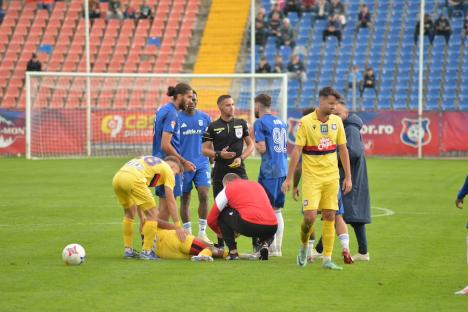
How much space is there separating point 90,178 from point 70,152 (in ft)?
26.4

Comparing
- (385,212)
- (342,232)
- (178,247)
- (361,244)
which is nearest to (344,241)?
(342,232)

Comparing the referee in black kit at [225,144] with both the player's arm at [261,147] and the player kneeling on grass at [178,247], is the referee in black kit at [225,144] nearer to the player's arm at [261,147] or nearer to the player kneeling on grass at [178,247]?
the player's arm at [261,147]

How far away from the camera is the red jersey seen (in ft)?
43.0

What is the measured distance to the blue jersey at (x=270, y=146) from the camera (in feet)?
46.0

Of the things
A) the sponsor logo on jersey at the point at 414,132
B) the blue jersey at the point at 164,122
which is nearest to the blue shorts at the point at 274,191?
the blue jersey at the point at 164,122

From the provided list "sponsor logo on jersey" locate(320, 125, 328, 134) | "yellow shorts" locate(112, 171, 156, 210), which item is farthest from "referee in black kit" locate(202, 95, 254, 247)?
"sponsor logo on jersey" locate(320, 125, 328, 134)

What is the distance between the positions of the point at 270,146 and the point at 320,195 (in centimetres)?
184

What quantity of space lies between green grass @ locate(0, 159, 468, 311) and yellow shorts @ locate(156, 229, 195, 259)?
389 mm

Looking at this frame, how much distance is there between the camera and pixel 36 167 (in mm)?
32188

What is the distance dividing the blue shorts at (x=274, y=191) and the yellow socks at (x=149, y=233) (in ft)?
5.88

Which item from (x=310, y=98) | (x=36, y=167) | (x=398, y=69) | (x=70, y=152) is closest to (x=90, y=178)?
(x=36, y=167)

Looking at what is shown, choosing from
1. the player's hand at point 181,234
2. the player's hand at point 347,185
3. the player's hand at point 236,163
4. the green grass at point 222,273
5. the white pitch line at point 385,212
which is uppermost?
the player's hand at point 236,163

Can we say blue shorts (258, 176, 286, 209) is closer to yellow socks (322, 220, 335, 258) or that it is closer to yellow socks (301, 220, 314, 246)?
yellow socks (301, 220, 314, 246)

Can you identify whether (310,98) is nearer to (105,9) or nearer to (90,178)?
(105,9)
